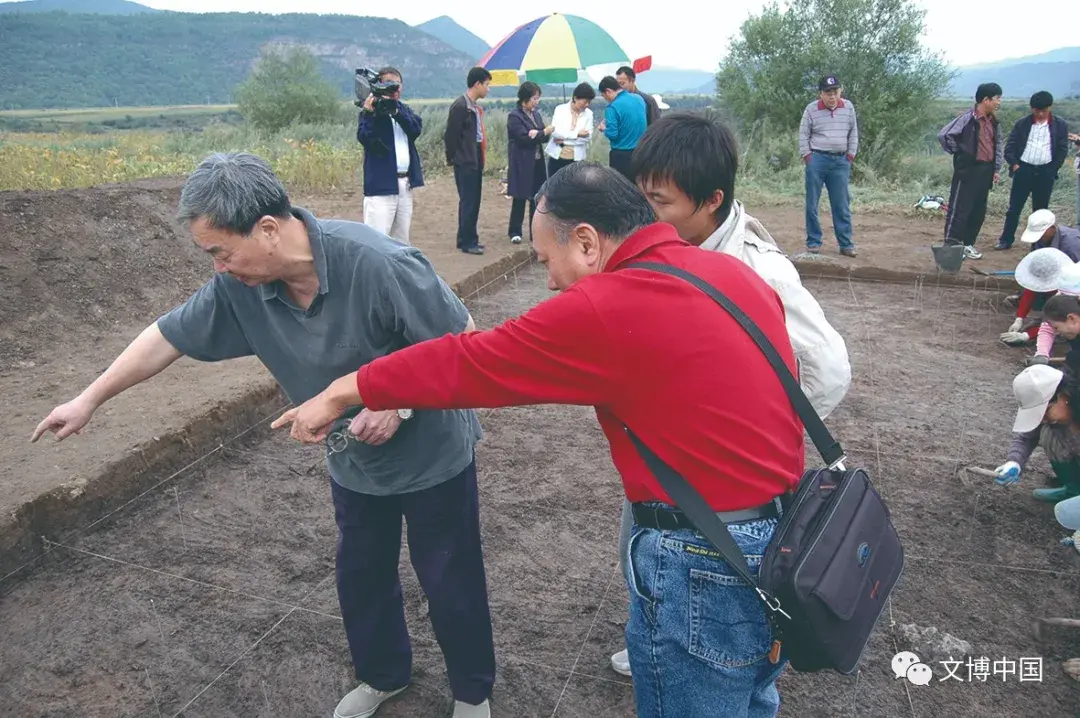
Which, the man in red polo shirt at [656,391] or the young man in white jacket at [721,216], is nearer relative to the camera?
the man in red polo shirt at [656,391]

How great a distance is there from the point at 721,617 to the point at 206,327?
1512mm

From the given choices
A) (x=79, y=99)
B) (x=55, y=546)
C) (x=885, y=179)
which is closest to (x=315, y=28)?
(x=79, y=99)

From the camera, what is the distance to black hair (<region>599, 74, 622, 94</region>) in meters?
8.44

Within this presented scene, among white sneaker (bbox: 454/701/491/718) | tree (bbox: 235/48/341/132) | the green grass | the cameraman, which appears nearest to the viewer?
white sneaker (bbox: 454/701/491/718)

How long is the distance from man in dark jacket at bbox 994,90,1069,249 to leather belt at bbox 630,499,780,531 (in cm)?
835

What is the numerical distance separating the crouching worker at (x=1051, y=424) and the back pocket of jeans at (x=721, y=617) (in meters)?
2.66

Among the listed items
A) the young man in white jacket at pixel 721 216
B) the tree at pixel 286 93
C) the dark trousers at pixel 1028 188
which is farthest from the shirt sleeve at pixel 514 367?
the tree at pixel 286 93

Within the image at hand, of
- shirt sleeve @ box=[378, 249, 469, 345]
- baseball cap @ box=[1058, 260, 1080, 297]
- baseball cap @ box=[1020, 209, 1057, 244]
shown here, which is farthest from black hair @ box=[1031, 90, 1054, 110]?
shirt sleeve @ box=[378, 249, 469, 345]

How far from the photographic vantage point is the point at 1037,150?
8062 mm

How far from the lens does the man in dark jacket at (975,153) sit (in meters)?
8.02

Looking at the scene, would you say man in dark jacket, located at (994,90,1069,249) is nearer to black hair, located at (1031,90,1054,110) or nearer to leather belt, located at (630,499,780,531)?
black hair, located at (1031,90,1054,110)

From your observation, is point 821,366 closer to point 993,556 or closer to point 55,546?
point 993,556

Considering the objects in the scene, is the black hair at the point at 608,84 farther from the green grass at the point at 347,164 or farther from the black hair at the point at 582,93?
the green grass at the point at 347,164

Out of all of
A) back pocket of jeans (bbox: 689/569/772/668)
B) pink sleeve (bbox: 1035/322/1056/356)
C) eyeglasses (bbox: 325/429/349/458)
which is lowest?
pink sleeve (bbox: 1035/322/1056/356)
